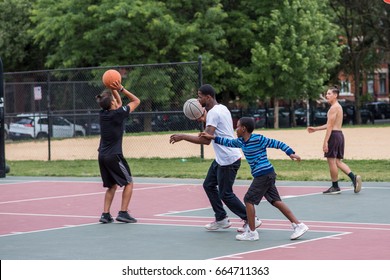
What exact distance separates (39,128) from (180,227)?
25233mm

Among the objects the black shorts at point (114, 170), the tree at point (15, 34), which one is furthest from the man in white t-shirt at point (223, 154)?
the tree at point (15, 34)

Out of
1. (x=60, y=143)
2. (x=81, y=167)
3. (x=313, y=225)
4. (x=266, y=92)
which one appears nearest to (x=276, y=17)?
(x=266, y=92)

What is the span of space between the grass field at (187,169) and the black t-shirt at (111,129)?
7.49m

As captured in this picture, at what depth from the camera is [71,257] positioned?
10.5 m

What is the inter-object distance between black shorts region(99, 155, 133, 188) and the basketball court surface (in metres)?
0.64

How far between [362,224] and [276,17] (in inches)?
1554

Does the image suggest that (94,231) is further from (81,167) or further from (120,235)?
(81,167)

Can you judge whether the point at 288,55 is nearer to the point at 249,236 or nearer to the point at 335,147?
the point at 335,147

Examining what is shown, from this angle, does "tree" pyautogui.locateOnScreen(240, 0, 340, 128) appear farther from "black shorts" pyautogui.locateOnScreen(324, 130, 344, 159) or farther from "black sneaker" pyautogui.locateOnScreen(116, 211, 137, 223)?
"black sneaker" pyautogui.locateOnScreen(116, 211, 137, 223)

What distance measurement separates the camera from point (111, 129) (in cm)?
1375

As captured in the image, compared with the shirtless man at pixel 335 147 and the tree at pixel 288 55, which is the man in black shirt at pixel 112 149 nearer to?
the shirtless man at pixel 335 147

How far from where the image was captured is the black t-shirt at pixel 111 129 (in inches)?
541

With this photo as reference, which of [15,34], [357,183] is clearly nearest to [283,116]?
[15,34]

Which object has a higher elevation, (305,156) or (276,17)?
(276,17)
